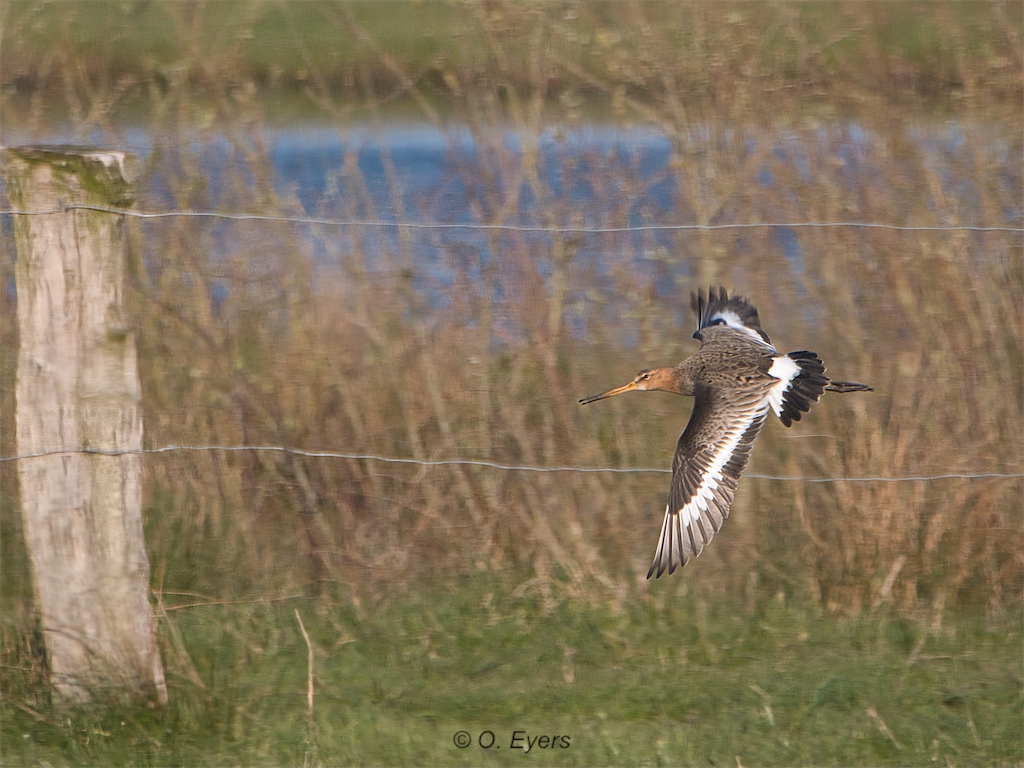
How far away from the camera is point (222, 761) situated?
13.5 feet

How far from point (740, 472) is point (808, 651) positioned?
695mm

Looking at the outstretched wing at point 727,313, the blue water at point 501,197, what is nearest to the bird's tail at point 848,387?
the outstretched wing at point 727,313

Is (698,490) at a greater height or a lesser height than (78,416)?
lesser

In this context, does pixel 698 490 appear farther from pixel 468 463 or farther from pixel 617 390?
pixel 468 463

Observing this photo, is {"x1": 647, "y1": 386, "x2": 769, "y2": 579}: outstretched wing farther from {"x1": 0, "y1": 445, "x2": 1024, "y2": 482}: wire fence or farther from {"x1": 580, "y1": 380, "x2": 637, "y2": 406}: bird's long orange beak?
{"x1": 580, "y1": 380, "x2": 637, "y2": 406}: bird's long orange beak

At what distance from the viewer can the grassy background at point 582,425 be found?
4.56 metres

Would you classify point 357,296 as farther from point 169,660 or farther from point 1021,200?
point 1021,200

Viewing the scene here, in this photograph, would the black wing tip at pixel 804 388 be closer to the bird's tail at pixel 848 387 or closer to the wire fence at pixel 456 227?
the bird's tail at pixel 848 387

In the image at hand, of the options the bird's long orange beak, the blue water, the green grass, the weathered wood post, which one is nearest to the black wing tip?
the blue water

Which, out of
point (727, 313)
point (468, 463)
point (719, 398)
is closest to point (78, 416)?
point (468, 463)

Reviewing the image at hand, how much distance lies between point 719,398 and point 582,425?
509 millimetres

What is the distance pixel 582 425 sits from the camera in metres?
4.95

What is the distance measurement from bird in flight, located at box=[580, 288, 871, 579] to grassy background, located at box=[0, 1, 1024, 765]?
0.35 feet

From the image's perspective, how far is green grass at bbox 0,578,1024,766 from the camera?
13.7 feet
